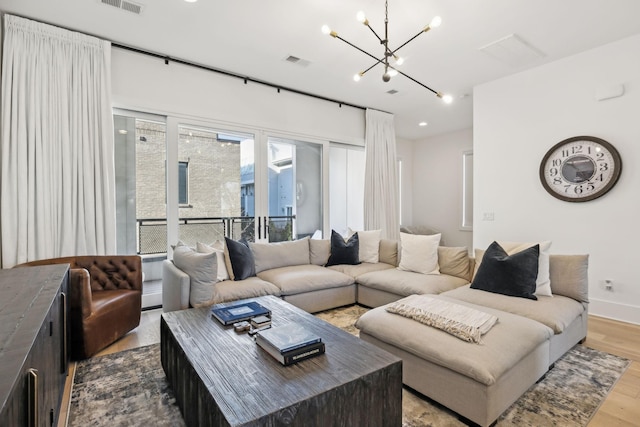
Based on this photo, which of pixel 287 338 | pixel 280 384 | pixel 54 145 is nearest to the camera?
pixel 280 384

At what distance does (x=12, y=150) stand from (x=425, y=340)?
12.3ft

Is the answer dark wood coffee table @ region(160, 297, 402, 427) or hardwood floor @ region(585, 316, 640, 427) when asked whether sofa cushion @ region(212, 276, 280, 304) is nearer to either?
dark wood coffee table @ region(160, 297, 402, 427)

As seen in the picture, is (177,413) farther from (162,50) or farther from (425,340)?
(162,50)

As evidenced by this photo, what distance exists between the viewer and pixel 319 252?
4.24 metres

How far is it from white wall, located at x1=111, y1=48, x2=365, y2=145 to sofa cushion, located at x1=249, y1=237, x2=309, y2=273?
169 cm

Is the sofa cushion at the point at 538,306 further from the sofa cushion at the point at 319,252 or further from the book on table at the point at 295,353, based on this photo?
the sofa cushion at the point at 319,252

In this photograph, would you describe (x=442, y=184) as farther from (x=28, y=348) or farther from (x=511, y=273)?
(x=28, y=348)

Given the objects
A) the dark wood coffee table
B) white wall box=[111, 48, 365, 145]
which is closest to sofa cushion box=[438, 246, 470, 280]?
the dark wood coffee table

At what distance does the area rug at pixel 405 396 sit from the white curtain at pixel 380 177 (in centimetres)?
335

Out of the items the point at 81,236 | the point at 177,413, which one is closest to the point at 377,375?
the point at 177,413

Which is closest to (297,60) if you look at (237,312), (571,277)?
(237,312)

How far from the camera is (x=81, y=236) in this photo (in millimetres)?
3098

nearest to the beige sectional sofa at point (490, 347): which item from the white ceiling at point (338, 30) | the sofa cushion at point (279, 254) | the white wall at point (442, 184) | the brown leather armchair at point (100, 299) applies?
the sofa cushion at point (279, 254)

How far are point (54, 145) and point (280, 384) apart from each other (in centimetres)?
320
